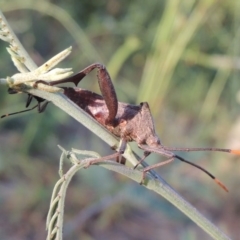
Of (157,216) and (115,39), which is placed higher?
(115,39)

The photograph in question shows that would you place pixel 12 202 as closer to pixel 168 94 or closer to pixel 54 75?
pixel 168 94

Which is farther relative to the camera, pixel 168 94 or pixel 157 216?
pixel 168 94

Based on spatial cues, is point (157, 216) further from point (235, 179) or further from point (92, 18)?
point (92, 18)

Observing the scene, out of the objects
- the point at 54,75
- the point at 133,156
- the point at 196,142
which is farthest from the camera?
the point at 196,142

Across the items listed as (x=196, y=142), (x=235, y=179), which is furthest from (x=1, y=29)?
(x=235, y=179)

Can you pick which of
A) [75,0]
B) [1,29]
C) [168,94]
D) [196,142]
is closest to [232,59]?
[196,142]

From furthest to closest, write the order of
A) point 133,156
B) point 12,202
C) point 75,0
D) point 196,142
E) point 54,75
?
1. point 75,0
2. point 196,142
3. point 12,202
4. point 133,156
5. point 54,75

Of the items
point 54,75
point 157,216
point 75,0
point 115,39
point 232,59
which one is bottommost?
point 54,75
